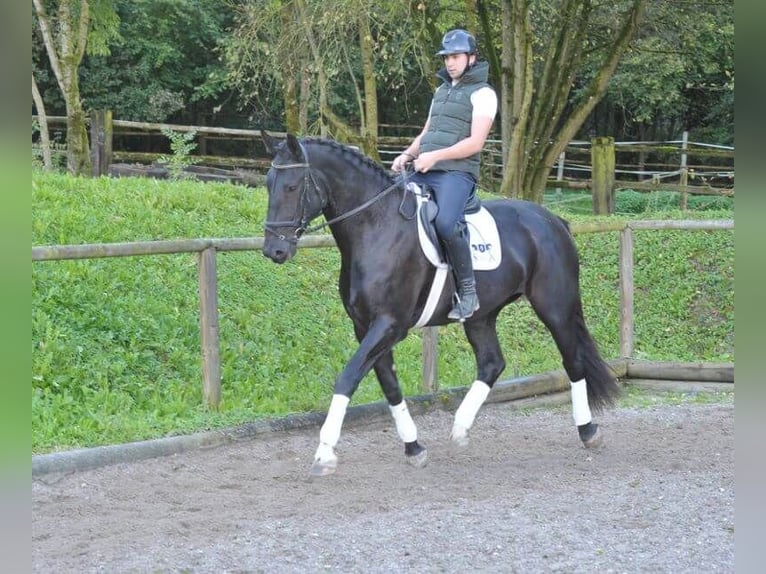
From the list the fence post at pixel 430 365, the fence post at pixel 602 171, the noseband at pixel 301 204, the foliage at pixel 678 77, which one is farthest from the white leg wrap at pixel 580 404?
the fence post at pixel 602 171

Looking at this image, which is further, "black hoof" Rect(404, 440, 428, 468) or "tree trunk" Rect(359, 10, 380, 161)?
"tree trunk" Rect(359, 10, 380, 161)

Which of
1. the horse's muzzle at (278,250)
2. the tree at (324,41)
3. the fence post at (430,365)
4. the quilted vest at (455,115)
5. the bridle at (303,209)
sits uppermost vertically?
the tree at (324,41)

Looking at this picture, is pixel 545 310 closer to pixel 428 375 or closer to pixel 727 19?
pixel 428 375

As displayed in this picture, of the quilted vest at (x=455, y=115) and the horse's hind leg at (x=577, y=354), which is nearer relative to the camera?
the quilted vest at (x=455, y=115)

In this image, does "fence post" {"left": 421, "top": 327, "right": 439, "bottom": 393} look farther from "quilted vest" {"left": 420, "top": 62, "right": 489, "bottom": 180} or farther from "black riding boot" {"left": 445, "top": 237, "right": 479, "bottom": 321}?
"quilted vest" {"left": 420, "top": 62, "right": 489, "bottom": 180}

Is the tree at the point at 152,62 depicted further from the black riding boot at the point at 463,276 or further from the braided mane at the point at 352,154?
the black riding boot at the point at 463,276

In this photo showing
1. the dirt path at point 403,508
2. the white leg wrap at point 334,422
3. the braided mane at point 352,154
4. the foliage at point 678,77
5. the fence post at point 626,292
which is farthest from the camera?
the foliage at point 678,77

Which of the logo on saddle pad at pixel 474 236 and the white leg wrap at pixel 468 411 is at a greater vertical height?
the logo on saddle pad at pixel 474 236

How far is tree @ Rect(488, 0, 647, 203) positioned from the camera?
15281mm

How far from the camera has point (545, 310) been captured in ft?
23.0

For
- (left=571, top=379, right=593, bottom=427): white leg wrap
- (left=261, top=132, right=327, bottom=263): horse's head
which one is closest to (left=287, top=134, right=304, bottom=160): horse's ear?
(left=261, top=132, right=327, bottom=263): horse's head

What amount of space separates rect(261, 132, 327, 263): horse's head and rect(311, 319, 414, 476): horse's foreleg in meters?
0.75

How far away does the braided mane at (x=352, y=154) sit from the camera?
613cm

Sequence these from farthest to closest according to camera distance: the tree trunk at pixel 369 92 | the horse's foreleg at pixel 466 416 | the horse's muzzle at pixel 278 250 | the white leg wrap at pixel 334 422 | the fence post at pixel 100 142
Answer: the fence post at pixel 100 142 → the tree trunk at pixel 369 92 → the horse's foreleg at pixel 466 416 → the white leg wrap at pixel 334 422 → the horse's muzzle at pixel 278 250
